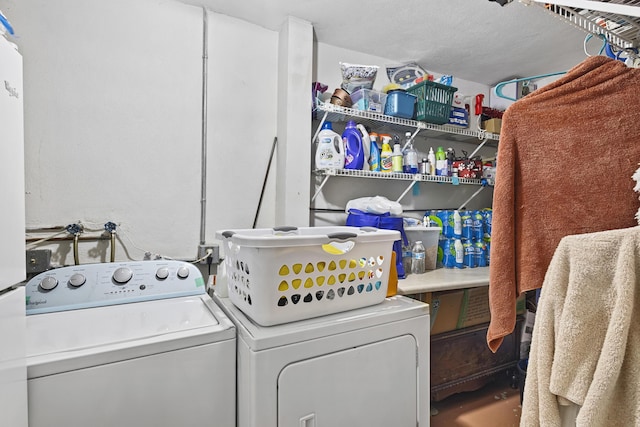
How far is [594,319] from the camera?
0.77 meters

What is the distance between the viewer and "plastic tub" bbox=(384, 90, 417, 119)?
2.19 meters

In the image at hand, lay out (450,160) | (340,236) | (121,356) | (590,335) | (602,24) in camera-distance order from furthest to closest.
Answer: (450,160) < (340,236) < (602,24) < (121,356) < (590,335)

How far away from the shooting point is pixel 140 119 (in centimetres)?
184

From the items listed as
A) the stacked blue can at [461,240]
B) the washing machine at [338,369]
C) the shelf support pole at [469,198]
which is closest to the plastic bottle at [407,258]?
the stacked blue can at [461,240]

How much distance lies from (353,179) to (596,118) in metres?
1.60

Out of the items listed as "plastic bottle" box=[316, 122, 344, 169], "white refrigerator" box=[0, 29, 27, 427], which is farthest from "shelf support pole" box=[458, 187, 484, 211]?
"white refrigerator" box=[0, 29, 27, 427]

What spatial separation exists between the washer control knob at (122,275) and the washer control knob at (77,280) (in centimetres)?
11

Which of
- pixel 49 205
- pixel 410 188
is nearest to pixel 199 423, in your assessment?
pixel 49 205

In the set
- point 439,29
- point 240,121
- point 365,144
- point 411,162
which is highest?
point 439,29

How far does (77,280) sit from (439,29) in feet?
8.02

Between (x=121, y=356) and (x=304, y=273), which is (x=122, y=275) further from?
(x=304, y=273)

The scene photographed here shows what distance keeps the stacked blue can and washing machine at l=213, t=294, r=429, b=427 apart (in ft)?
3.56

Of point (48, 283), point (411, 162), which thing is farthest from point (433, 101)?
point (48, 283)

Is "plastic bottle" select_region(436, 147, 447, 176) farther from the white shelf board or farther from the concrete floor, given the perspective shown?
the concrete floor
